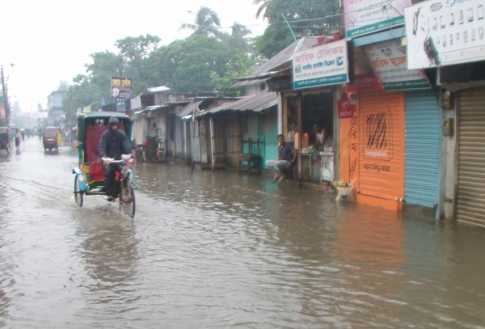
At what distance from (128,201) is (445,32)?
6.18 m

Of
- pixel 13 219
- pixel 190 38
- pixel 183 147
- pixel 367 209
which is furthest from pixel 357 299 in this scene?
pixel 190 38

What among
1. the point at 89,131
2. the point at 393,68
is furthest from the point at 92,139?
the point at 393,68

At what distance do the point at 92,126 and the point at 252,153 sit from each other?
10030 mm

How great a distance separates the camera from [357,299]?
19.3 ft

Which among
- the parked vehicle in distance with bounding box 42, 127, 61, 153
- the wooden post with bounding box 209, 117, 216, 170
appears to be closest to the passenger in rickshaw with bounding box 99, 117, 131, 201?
the wooden post with bounding box 209, 117, 216, 170

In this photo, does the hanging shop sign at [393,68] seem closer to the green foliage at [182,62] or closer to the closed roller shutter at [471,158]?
the closed roller shutter at [471,158]

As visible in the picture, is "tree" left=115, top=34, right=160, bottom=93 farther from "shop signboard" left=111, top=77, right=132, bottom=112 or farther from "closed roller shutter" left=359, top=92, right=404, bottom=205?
"closed roller shutter" left=359, top=92, right=404, bottom=205

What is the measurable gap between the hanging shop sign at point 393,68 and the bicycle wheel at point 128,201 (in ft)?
17.8

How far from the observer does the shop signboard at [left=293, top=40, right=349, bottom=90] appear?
13.5 meters

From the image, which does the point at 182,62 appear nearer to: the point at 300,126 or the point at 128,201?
the point at 300,126

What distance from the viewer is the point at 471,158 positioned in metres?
10.3

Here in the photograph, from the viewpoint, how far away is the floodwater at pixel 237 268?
544 centimetres

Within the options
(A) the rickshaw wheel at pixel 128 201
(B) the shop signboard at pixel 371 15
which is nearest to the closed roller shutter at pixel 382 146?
(B) the shop signboard at pixel 371 15

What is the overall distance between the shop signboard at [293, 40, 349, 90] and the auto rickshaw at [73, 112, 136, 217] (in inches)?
178
